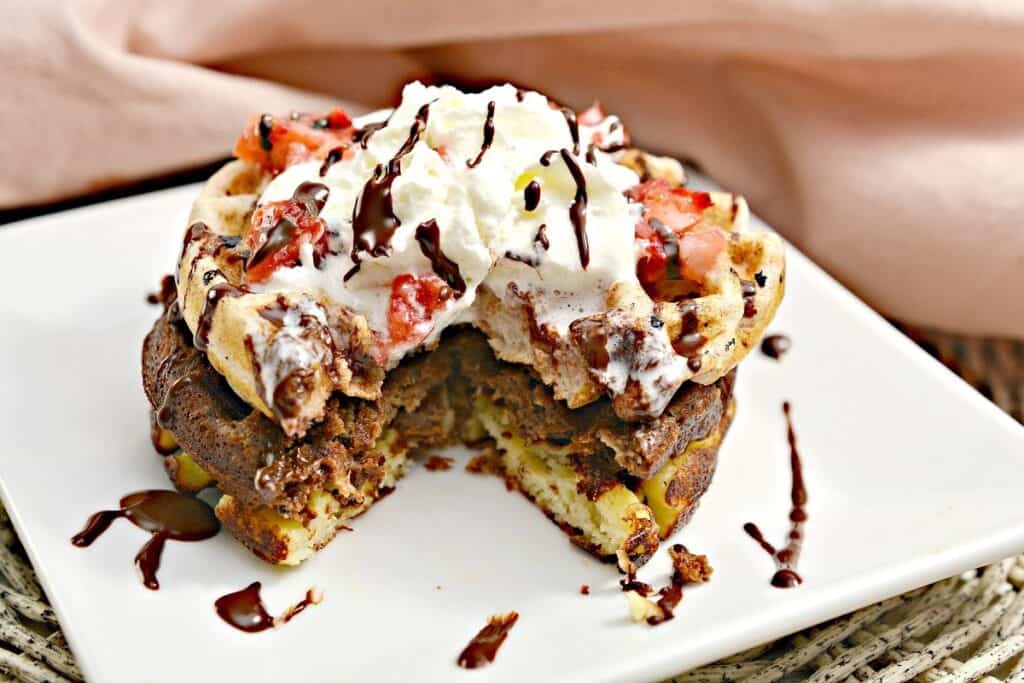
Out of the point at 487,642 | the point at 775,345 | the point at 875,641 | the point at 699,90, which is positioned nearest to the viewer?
the point at 487,642

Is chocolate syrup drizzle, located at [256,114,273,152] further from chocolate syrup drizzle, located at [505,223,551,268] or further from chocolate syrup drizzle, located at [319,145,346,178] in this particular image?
chocolate syrup drizzle, located at [505,223,551,268]

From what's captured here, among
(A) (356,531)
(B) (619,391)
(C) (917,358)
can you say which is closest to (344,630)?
(A) (356,531)

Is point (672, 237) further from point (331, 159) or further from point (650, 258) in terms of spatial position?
point (331, 159)

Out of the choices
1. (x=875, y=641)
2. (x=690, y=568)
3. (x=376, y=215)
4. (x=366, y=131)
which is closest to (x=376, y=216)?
(x=376, y=215)

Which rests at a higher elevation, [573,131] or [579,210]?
[573,131]

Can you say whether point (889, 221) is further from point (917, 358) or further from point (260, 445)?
point (260, 445)

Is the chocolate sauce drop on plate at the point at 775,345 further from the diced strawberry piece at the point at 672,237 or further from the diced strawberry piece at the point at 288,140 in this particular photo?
the diced strawberry piece at the point at 288,140

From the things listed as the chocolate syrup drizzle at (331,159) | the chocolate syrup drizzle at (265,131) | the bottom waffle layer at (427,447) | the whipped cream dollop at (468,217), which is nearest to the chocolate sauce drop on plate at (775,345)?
the bottom waffle layer at (427,447)

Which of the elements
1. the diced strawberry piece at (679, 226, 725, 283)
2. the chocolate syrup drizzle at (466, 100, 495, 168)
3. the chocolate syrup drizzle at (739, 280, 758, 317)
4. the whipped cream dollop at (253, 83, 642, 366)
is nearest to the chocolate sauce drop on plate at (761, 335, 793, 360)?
the chocolate syrup drizzle at (739, 280, 758, 317)
